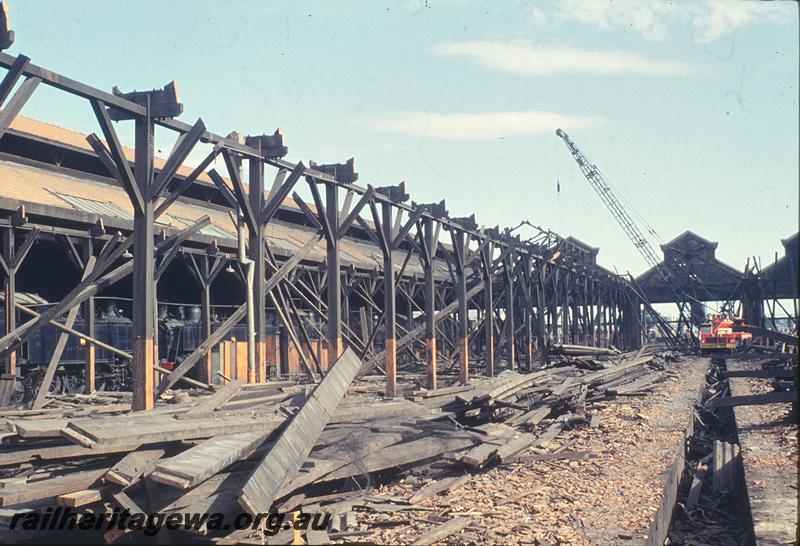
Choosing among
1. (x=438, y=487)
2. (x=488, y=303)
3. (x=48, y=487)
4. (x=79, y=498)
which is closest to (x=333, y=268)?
(x=438, y=487)

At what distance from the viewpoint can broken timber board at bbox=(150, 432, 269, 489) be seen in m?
6.05

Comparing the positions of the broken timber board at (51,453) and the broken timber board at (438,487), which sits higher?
the broken timber board at (51,453)

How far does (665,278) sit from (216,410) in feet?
184

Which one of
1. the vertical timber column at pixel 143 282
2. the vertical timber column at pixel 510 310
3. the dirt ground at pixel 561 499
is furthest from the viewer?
the vertical timber column at pixel 510 310

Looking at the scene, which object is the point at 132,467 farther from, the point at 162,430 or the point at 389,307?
the point at 389,307

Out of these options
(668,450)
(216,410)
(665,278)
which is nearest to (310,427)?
(216,410)

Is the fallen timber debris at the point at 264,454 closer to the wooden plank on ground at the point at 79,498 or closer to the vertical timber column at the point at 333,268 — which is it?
the wooden plank on ground at the point at 79,498

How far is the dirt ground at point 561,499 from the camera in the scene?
676 centimetres

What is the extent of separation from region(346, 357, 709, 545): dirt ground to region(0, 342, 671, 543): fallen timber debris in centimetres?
20

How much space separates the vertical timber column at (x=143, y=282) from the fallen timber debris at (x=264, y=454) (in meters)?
0.84

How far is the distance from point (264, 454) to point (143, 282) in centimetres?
340

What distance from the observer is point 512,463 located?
9945 millimetres

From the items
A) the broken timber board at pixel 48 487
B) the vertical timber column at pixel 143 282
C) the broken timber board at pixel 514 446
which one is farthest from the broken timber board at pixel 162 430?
the broken timber board at pixel 514 446

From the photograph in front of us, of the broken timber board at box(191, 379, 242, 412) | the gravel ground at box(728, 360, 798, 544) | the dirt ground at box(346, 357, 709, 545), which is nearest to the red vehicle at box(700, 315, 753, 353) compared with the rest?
the gravel ground at box(728, 360, 798, 544)
